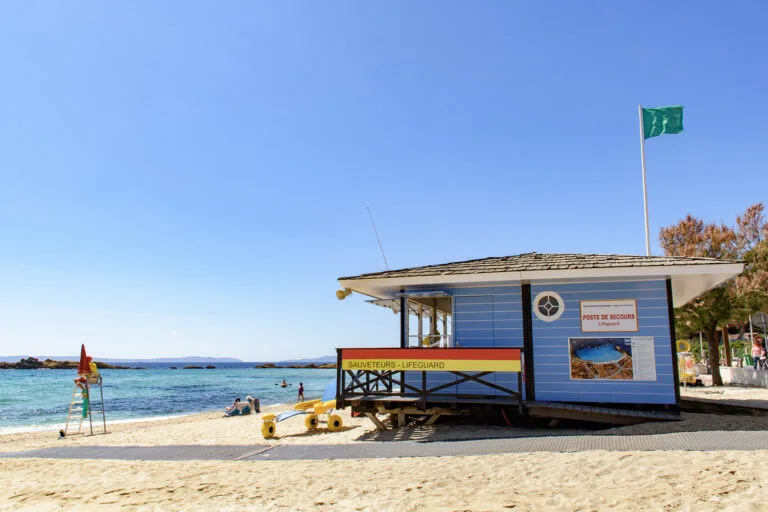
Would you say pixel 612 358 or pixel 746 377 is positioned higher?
pixel 612 358

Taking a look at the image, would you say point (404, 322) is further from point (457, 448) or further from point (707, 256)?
point (707, 256)

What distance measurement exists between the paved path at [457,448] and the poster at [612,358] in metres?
2.80

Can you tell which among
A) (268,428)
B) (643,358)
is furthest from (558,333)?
(268,428)

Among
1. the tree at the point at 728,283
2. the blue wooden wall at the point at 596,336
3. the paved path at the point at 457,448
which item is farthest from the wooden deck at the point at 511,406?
the tree at the point at 728,283

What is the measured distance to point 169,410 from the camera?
36094 millimetres

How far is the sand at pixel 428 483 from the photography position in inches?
215

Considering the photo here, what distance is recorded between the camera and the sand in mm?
5473

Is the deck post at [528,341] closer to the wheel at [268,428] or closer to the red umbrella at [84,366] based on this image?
the wheel at [268,428]

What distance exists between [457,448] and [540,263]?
17.4 ft

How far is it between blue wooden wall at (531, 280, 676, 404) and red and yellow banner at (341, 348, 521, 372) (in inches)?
54.5

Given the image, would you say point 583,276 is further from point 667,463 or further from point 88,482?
point 88,482

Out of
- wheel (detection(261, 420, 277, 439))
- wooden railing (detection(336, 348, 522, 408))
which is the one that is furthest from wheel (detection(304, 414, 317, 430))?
wooden railing (detection(336, 348, 522, 408))

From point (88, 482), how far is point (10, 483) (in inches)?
61.5

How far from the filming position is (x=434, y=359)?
1085 cm
